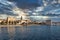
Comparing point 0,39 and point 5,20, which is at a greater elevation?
point 5,20

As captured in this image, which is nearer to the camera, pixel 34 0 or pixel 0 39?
pixel 0 39

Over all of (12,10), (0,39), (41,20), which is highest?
(12,10)

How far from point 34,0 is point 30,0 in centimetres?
29

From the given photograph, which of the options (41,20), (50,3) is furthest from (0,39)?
(50,3)

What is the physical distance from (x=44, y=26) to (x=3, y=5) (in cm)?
329

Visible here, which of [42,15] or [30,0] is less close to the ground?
[30,0]

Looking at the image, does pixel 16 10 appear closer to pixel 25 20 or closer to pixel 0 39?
pixel 25 20

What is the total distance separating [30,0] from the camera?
1240 centimetres

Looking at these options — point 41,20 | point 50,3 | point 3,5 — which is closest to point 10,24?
point 3,5

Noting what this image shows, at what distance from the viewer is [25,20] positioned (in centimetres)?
1229

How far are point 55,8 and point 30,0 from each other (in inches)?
74.7

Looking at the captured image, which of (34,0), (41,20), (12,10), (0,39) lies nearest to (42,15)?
(41,20)

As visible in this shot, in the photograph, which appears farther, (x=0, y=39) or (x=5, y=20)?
(x=5, y=20)

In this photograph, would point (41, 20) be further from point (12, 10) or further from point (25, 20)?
point (12, 10)
